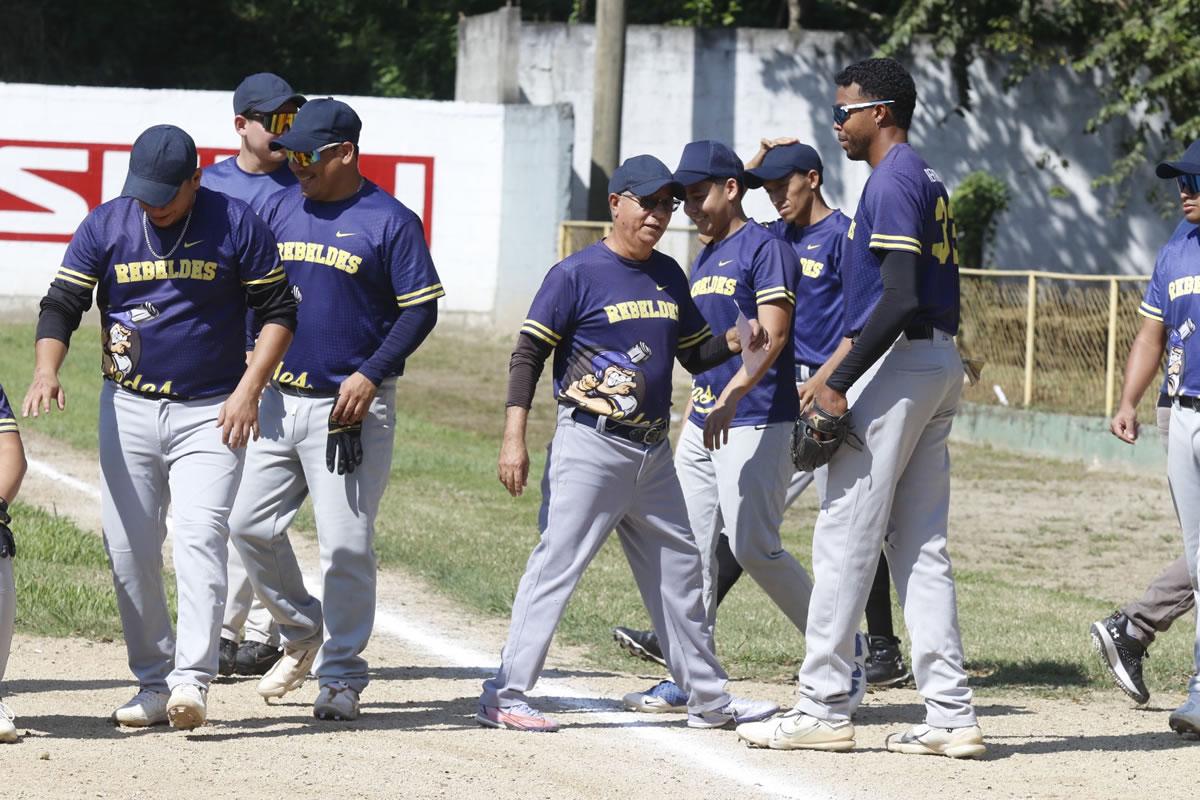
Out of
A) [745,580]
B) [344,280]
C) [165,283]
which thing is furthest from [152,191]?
[745,580]

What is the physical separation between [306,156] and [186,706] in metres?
1.95

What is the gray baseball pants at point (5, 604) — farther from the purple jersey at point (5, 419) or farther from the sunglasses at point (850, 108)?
the sunglasses at point (850, 108)

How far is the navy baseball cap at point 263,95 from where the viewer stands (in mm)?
6906

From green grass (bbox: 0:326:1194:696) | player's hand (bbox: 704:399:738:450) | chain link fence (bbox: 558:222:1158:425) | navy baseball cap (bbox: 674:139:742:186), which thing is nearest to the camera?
player's hand (bbox: 704:399:738:450)

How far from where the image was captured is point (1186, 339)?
21.9 feet

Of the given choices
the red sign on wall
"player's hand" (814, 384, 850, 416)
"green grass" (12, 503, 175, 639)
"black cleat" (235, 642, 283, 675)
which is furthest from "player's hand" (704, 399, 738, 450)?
the red sign on wall

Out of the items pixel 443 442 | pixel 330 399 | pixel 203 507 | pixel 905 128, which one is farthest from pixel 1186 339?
pixel 443 442

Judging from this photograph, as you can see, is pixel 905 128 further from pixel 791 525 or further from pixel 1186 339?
pixel 791 525

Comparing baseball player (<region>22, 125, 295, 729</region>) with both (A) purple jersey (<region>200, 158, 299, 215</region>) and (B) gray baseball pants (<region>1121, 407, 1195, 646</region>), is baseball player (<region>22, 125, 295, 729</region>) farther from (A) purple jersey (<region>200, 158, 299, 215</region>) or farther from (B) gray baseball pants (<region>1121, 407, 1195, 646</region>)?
(B) gray baseball pants (<region>1121, 407, 1195, 646</region>)

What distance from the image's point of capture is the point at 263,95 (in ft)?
22.7

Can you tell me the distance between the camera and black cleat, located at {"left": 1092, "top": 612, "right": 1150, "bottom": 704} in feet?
23.4

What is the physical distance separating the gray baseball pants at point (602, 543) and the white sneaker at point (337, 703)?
471mm

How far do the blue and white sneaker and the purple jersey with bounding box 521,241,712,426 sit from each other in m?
1.13

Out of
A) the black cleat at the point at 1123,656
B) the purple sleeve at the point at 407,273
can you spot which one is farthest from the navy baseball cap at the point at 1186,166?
the purple sleeve at the point at 407,273
